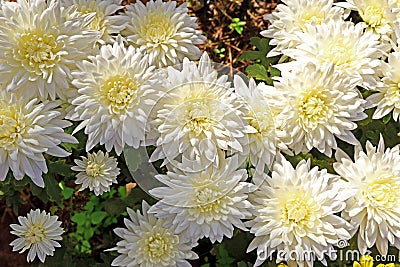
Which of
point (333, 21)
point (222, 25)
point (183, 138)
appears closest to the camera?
point (183, 138)

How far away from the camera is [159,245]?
5.05ft

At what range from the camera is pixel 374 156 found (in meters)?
1.53

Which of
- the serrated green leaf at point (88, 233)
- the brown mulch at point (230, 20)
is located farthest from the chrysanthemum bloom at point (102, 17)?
the brown mulch at point (230, 20)

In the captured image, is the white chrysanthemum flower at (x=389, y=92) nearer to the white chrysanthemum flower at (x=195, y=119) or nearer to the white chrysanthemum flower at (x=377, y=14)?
the white chrysanthemum flower at (x=377, y=14)

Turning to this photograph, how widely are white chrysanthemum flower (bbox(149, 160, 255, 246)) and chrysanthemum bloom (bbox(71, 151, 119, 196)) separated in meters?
0.21

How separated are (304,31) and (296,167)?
475 mm

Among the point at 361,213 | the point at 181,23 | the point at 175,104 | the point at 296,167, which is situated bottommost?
the point at 361,213

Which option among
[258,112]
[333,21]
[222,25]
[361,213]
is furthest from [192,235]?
[222,25]

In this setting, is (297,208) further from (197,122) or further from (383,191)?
(197,122)

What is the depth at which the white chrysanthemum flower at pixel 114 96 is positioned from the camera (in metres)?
1.38

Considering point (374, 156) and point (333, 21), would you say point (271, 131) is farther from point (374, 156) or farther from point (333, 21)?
point (333, 21)

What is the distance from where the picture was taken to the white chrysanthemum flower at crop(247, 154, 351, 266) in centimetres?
146

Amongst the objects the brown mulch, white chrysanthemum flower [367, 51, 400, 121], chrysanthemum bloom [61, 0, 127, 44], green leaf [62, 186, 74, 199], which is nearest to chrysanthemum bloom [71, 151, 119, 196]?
chrysanthemum bloom [61, 0, 127, 44]

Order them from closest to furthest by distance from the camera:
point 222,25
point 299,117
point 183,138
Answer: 1. point 183,138
2. point 299,117
3. point 222,25
